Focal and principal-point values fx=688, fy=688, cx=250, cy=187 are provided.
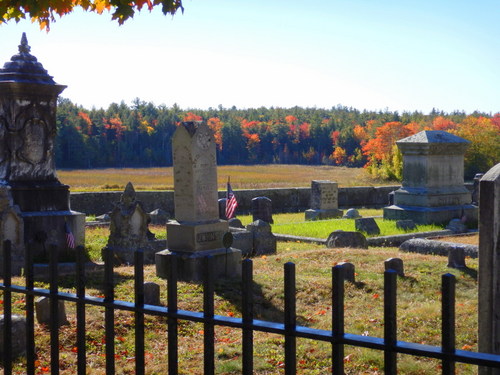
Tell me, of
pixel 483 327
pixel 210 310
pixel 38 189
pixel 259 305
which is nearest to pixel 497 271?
pixel 483 327

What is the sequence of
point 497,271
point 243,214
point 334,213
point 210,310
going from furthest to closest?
point 243,214 → point 334,213 → point 497,271 → point 210,310

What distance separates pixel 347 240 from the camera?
49.2 ft

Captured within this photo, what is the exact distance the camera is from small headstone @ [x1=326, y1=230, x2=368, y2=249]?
15.0 meters

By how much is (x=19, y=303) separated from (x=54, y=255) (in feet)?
17.2

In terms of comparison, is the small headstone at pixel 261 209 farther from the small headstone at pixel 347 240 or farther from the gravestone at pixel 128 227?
the gravestone at pixel 128 227

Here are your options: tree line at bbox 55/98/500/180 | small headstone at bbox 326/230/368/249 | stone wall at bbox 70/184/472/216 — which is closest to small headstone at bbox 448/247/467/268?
small headstone at bbox 326/230/368/249

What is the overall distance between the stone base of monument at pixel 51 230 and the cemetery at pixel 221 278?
0.08 ft

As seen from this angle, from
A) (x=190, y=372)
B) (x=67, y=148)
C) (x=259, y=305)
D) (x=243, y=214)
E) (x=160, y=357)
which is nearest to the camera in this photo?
(x=190, y=372)

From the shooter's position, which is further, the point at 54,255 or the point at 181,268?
the point at 181,268

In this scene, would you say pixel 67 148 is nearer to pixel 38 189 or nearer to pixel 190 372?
pixel 38 189

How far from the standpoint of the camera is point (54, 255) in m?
3.74

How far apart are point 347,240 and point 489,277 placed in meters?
11.0

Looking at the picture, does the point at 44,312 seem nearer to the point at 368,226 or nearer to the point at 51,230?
the point at 51,230

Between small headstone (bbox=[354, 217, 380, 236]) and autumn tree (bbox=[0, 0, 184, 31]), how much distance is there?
1302 centimetres
